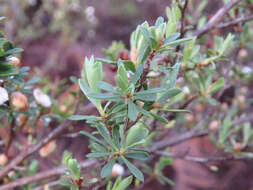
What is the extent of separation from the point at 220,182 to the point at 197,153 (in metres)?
0.17

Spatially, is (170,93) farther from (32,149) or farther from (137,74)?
(32,149)

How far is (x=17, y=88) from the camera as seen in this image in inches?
21.7

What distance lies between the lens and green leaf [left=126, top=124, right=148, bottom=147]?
14.4 inches

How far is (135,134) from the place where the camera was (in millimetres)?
368

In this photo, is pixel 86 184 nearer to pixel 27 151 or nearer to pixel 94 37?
pixel 27 151

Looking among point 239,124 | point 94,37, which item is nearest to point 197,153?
point 239,124

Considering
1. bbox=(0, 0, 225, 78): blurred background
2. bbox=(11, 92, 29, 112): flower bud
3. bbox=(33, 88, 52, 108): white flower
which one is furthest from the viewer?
bbox=(0, 0, 225, 78): blurred background

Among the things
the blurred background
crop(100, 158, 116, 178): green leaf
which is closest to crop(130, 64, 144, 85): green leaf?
crop(100, 158, 116, 178): green leaf

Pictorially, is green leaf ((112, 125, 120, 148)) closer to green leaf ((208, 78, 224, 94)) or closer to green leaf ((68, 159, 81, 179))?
green leaf ((68, 159, 81, 179))

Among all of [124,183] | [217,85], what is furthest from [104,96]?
[217,85]

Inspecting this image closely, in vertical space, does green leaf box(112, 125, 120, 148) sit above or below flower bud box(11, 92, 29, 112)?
below

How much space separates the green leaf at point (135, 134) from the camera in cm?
37

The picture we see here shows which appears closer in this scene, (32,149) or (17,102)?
(17,102)

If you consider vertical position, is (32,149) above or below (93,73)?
below
